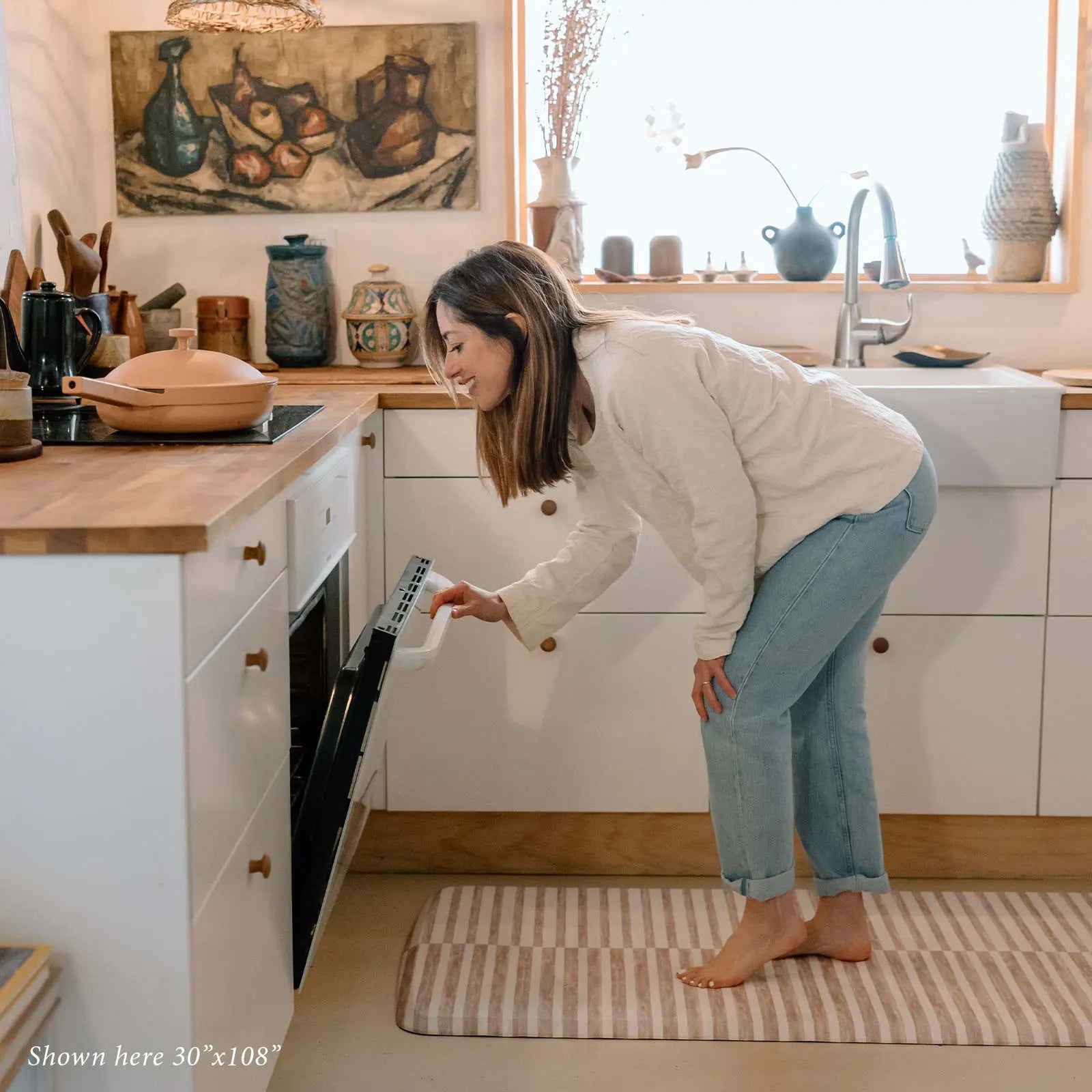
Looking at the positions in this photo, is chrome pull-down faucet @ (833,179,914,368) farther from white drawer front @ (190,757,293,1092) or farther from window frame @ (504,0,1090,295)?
white drawer front @ (190,757,293,1092)

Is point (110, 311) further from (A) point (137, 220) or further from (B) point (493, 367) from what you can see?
(B) point (493, 367)

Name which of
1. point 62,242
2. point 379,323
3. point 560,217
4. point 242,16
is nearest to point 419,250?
point 379,323

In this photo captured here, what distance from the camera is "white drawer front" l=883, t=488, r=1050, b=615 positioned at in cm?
232

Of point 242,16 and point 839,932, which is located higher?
point 242,16

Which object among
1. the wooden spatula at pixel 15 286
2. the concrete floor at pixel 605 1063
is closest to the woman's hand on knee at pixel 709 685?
the concrete floor at pixel 605 1063

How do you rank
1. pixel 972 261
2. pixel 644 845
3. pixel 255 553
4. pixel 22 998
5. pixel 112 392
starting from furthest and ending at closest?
pixel 972 261
pixel 644 845
pixel 112 392
pixel 255 553
pixel 22 998

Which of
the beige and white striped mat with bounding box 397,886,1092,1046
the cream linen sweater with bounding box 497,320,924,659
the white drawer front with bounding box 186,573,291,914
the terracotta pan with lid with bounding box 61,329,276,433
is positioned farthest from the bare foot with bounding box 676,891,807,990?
the terracotta pan with lid with bounding box 61,329,276,433

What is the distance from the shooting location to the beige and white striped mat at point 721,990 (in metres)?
1.97

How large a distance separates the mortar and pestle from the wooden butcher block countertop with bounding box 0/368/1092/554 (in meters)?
0.85

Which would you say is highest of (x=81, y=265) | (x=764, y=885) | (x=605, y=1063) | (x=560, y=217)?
(x=560, y=217)

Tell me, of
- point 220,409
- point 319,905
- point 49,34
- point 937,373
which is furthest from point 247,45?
point 319,905

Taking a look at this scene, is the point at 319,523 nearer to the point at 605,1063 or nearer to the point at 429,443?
the point at 429,443

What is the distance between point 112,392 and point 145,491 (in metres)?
0.40

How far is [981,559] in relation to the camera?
2350 millimetres
